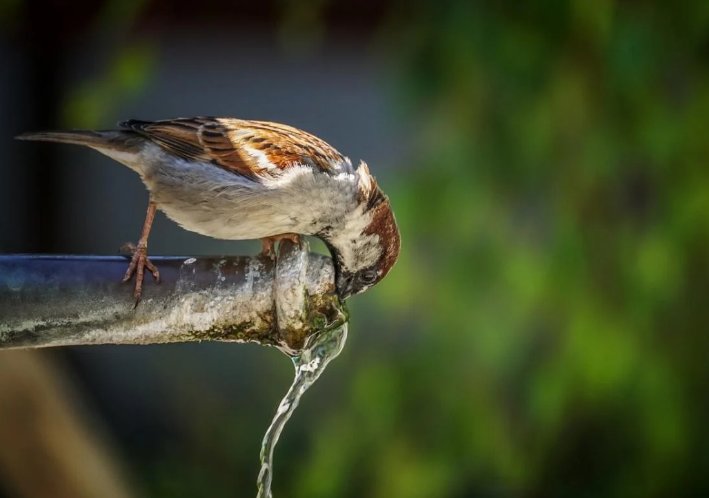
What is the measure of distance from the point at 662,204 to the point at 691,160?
119mm

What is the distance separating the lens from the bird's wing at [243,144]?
5.23ft

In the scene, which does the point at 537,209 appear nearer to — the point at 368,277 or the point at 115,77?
the point at 115,77

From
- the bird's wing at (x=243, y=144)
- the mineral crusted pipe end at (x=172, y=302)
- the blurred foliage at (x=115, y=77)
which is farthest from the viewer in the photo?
the blurred foliage at (x=115, y=77)

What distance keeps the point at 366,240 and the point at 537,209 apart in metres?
1.31

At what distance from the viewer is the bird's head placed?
1.35 meters

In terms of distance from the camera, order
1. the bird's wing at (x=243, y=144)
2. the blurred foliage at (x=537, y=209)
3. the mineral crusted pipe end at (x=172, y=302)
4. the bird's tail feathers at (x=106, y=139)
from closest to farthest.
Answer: the mineral crusted pipe end at (x=172, y=302) → the bird's wing at (x=243, y=144) → the bird's tail feathers at (x=106, y=139) → the blurred foliage at (x=537, y=209)

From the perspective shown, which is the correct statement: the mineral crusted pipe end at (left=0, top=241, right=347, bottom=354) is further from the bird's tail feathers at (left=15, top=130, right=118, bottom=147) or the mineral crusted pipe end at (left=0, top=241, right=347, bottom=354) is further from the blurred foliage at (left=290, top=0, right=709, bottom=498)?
the blurred foliage at (left=290, top=0, right=709, bottom=498)

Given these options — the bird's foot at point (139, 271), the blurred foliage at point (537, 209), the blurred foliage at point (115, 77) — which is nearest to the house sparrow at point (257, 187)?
the bird's foot at point (139, 271)

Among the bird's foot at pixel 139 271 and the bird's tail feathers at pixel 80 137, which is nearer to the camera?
the bird's foot at pixel 139 271

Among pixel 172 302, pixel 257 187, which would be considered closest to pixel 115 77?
pixel 257 187

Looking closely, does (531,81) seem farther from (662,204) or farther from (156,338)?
(156,338)

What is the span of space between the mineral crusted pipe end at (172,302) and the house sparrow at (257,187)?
0.03 meters

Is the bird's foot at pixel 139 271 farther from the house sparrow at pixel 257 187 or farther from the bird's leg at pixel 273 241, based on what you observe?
the bird's leg at pixel 273 241

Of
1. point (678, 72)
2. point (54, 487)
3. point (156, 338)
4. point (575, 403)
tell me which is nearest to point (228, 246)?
point (54, 487)
